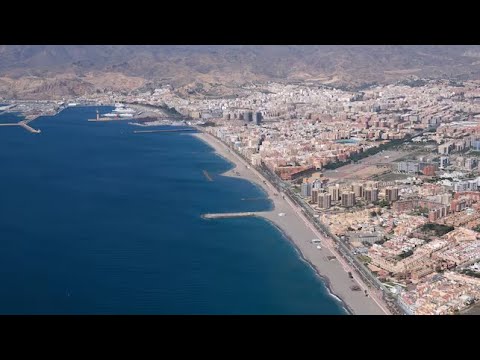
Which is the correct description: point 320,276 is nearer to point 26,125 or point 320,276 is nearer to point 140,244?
point 140,244

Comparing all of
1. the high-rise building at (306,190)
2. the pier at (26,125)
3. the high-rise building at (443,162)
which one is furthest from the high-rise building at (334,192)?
the pier at (26,125)

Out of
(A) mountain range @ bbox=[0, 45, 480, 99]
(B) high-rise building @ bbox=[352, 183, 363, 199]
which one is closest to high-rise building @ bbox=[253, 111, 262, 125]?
(A) mountain range @ bbox=[0, 45, 480, 99]

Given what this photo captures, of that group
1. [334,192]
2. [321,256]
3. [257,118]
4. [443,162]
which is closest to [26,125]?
[257,118]

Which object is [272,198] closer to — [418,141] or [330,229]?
[330,229]

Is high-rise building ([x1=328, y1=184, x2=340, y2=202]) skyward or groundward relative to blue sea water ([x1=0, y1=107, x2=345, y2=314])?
skyward

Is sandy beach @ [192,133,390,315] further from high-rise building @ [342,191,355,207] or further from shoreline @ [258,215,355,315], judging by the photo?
high-rise building @ [342,191,355,207]
